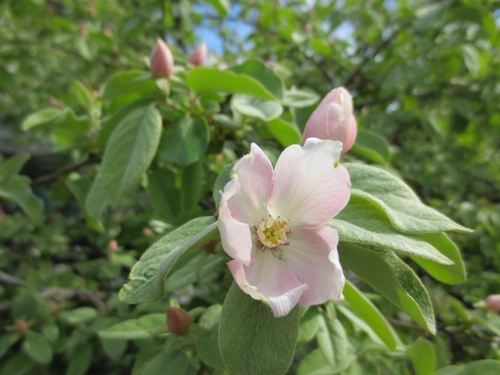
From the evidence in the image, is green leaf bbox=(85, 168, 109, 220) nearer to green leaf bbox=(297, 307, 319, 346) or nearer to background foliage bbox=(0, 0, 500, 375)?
background foliage bbox=(0, 0, 500, 375)

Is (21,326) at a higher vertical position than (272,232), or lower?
lower

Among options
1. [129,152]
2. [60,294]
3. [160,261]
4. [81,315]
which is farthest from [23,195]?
[160,261]

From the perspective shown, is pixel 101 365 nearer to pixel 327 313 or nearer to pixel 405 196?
pixel 327 313

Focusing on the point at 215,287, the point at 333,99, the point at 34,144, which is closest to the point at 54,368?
the point at 215,287

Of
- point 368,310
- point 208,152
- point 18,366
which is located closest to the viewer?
point 368,310

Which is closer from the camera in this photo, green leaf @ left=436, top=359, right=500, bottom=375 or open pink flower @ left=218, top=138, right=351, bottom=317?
open pink flower @ left=218, top=138, right=351, bottom=317

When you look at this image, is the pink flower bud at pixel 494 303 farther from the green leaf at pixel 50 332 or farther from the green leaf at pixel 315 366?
the green leaf at pixel 50 332

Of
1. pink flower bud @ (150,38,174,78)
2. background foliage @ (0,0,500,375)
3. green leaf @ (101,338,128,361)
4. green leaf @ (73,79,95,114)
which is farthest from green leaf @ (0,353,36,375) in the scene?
pink flower bud @ (150,38,174,78)

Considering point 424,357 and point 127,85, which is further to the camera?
point 127,85

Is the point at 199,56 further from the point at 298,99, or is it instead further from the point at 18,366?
the point at 18,366
